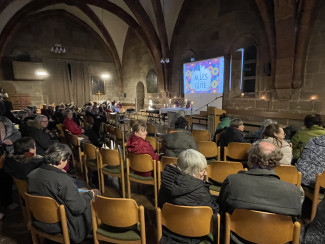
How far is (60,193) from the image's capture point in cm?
164

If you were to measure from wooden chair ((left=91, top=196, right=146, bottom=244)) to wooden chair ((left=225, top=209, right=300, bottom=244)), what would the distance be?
2.28ft

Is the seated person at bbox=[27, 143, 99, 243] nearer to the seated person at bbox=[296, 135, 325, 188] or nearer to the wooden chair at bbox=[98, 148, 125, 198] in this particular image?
the wooden chair at bbox=[98, 148, 125, 198]

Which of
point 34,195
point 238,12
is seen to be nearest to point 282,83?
point 238,12

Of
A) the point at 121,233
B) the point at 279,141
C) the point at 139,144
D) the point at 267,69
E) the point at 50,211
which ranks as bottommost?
the point at 121,233

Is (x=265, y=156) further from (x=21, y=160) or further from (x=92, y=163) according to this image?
(x=92, y=163)

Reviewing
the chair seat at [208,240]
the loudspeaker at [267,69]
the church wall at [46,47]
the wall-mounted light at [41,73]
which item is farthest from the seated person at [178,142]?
the church wall at [46,47]

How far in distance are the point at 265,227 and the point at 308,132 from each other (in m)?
2.10

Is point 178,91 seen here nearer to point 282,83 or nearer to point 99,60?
point 282,83

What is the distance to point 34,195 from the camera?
163 centimetres

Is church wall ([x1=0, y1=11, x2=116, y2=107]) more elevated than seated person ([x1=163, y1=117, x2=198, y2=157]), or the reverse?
church wall ([x1=0, y1=11, x2=116, y2=107])

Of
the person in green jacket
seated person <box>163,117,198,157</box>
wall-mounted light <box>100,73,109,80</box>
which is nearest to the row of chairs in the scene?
seated person <box>163,117,198,157</box>

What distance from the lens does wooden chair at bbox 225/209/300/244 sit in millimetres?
1254

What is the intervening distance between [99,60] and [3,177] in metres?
13.3

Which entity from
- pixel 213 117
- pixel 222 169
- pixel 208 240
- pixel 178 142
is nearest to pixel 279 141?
pixel 222 169
